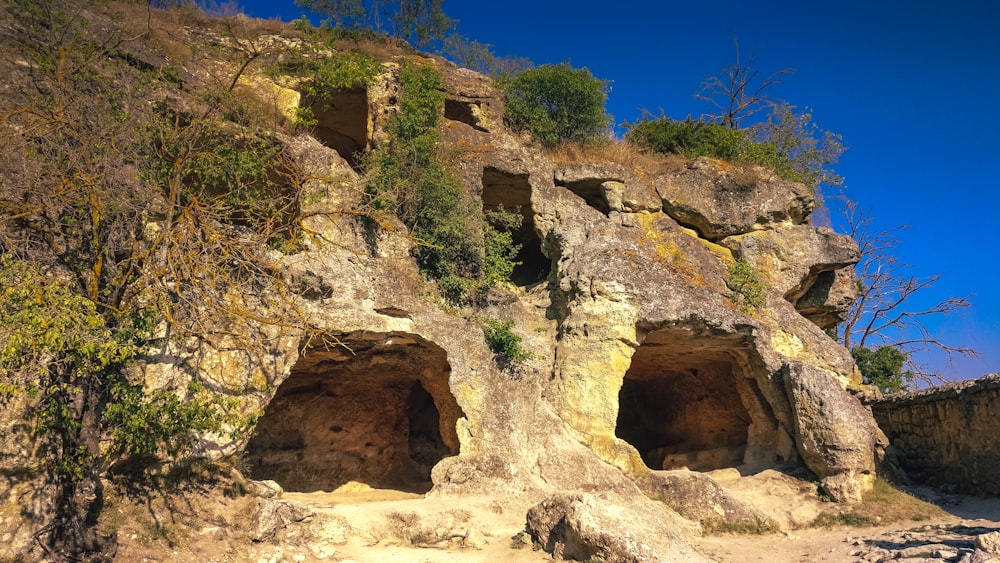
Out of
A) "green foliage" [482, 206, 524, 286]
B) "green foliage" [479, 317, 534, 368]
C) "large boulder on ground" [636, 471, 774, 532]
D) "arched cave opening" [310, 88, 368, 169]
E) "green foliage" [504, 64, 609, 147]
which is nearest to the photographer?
"large boulder on ground" [636, 471, 774, 532]

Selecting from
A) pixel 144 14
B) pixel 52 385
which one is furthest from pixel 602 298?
pixel 144 14

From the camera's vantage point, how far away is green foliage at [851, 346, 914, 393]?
20031mm

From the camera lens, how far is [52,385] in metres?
6.66

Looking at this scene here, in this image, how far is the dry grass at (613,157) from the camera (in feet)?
47.0

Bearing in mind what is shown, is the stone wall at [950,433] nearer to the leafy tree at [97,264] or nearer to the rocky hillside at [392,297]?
the rocky hillside at [392,297]

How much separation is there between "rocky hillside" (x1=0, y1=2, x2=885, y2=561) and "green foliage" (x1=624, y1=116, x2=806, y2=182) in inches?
33.7

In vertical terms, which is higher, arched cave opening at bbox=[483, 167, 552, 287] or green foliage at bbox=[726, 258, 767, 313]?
arched cave opening at bbox=[483, 167, 552, 287]

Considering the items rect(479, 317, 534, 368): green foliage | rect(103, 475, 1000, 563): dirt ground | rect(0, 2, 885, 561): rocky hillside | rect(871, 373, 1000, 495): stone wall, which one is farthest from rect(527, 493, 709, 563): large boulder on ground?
rect(871, 373, 1000, 495): stone wall

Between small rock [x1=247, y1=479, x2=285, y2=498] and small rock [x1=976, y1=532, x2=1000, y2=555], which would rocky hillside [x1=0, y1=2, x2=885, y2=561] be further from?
small rock [x1=976, y1=532, x2=1000, y2=555]

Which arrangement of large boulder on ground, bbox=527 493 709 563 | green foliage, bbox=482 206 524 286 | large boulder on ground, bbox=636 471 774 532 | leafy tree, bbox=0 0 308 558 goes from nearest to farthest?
leafy tree, bbox=0 0 308 558, large boulder on ground, bbox=527 493 709 563, large boulder on ground, bbox=636 471 774 532, green foliage, bbox=482 206 524 286

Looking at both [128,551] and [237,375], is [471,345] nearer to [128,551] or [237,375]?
[237,375]

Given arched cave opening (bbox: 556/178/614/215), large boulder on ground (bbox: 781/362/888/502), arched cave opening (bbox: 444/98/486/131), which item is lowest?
large boulder on ground (bbox: 781/362/888/502)

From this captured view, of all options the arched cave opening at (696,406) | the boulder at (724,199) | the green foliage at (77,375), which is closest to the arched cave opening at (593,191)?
the boulder at (724,199)

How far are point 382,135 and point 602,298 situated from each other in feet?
16.3
